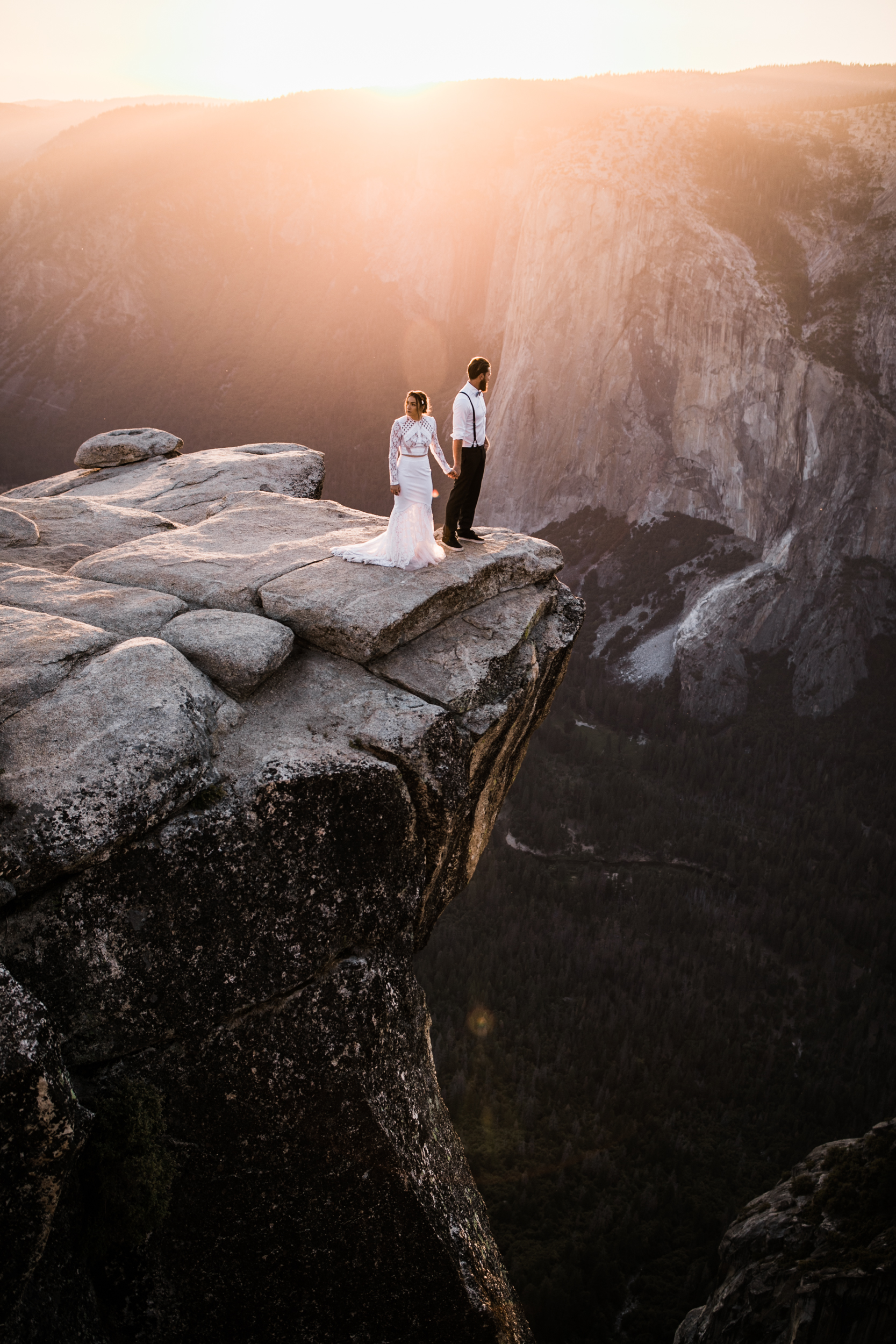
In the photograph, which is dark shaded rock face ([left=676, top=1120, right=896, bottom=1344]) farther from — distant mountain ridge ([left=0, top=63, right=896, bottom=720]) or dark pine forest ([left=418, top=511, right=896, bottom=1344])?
distant mountain ridge ([left=0, top=63, right=896, bottom=720])

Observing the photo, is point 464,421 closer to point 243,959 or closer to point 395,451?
point 395,451

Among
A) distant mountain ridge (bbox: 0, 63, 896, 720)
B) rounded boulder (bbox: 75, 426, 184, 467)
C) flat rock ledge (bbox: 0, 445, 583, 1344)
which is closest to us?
flat rock ledge (bbox: 0, 445, 583, 1344)

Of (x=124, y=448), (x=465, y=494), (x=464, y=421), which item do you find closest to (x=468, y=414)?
(x=464, y=421)

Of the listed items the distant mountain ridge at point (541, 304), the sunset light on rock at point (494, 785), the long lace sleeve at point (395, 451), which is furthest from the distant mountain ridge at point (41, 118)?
the long lace sleeve at point (395, 451)

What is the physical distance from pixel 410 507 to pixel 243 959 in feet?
19.6

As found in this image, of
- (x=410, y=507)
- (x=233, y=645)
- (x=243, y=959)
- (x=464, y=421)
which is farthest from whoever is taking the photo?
(x=464, y=421)

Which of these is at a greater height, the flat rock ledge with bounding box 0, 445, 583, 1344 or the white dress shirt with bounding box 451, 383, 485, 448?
the white dress shirt with bounding box 451, 383, 485, 448

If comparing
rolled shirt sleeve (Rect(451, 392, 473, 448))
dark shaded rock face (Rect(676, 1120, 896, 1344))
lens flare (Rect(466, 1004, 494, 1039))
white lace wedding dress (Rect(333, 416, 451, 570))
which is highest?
rolled shirt sleeve (Rect(451, 392, 473, 448))

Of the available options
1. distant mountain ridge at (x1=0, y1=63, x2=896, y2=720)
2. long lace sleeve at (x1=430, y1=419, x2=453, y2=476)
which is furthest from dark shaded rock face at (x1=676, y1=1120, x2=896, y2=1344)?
distant mountain ridge at (x1=0, y1=63, x2=896, y2=720)

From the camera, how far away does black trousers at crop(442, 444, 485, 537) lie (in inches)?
451

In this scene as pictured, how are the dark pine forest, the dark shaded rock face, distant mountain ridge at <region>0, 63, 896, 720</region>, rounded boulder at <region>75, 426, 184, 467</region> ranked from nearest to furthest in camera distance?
the dark shaded rock face < the dark pine forest < rounded boulder at <region>75, 426, 184, 467</region> < distant mountain ridge at <region>0, 63, 896, 720</region>

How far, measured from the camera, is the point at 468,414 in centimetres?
1098

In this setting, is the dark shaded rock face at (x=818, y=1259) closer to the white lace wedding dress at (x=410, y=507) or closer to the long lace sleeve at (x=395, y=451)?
the white lace wedding dress at (x=410, y=507)

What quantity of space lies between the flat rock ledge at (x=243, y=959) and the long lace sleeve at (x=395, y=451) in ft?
7.26
